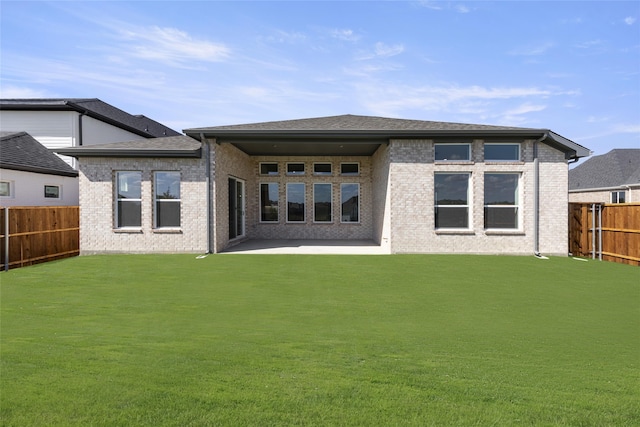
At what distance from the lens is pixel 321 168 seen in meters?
17.4

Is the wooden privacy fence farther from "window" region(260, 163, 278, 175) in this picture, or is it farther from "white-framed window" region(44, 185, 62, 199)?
"window" region(260, 163, 278, 175)

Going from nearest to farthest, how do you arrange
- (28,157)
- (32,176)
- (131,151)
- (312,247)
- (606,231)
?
1. (606,231)
2. (131,151)
3. (312,247)
4. (32,176)
5. (28,157)

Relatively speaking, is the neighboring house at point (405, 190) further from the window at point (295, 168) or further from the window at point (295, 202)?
the window at point (295, 202)

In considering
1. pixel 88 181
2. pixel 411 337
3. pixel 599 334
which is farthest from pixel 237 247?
pixel 599 334

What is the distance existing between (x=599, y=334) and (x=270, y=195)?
1410 centimetres

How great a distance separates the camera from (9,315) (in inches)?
223

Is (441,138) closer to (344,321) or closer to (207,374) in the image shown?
(344,321)

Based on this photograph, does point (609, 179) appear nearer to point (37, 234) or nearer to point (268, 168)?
point (268, 168)

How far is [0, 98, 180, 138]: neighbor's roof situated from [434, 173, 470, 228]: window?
1796 centimetres

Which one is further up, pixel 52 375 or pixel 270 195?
pixel 270 195

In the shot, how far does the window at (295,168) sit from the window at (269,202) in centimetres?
87

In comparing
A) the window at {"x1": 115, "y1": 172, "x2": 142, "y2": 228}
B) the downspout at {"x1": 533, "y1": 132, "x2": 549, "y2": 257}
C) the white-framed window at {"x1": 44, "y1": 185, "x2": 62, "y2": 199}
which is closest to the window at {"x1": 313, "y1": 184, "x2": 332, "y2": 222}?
the window at {"x1": 115, "y1": 172, "x2": 142, "y2": 228}

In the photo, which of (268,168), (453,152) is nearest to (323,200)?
(268,168)

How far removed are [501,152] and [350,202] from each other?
6.66 m
